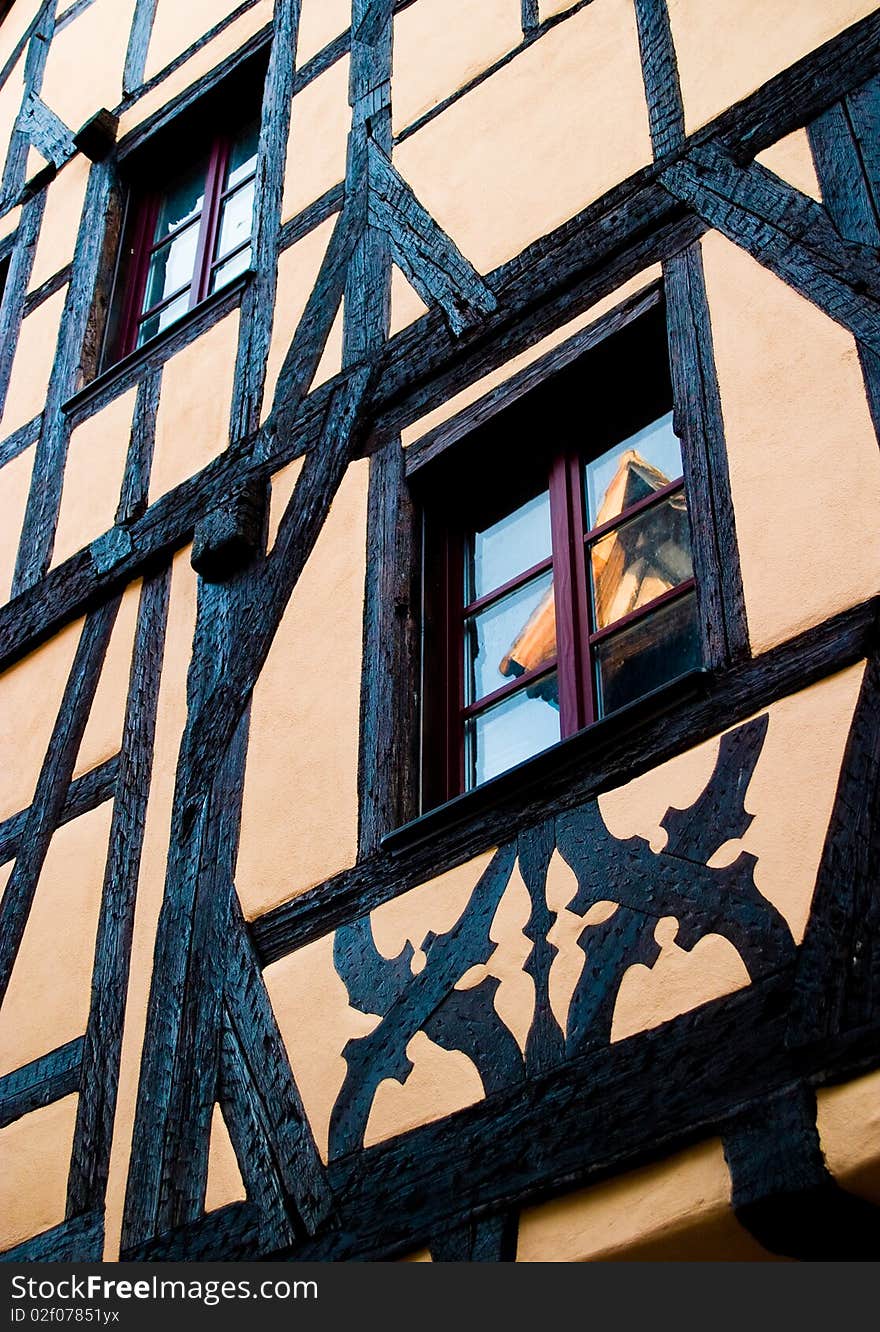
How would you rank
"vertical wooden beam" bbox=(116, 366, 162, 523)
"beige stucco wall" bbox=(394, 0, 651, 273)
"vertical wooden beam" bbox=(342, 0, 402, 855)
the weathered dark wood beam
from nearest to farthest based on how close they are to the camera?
"vertical wooden beam" bbox=(342, 0, 402, 855)
"beige stucco wall" bbox=(394, 0, 651, 273)
the weathered dark wood beam
"vertical wooden beam" bbox=(116, 366, 162, 523)

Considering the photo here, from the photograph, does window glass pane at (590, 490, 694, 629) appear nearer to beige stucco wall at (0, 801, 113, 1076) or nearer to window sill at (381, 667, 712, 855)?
window sill at (381, 667, 712, 855)

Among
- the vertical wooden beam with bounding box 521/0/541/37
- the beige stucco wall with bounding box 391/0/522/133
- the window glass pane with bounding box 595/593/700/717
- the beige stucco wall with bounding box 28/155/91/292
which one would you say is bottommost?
the window glass pane with bounding box 595/593/700/717

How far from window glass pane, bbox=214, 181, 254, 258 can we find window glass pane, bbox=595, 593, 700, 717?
2.84 m

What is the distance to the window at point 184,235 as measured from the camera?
633 cm

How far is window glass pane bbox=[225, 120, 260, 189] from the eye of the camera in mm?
6609

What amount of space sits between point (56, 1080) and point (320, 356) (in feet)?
6.96

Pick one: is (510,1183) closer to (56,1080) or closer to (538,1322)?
(538,1322)

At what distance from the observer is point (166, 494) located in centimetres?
543

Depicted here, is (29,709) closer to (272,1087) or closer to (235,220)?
(272,1087)

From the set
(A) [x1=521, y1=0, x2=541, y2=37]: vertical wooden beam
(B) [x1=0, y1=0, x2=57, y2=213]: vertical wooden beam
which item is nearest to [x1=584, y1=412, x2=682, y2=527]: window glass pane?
(A) [x1=521, y1=0, x2=541, y2=37]: vertical wooden beam

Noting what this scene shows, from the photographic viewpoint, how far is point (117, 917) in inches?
177

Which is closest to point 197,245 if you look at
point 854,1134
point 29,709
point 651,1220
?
point 29,709

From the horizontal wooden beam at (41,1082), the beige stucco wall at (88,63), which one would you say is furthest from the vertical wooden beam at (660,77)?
the beige stucco wall at (88,63)

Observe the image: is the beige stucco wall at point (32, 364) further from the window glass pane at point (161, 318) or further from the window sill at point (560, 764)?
the window sill at point (560, 764)
